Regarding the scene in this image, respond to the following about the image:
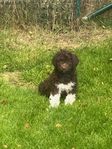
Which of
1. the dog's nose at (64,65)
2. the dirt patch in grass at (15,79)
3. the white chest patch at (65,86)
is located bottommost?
the dirt patch in grass at (15,79)

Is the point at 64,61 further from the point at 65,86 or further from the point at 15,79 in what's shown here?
the point at 15,79

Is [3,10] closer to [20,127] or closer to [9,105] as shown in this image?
[9,105]

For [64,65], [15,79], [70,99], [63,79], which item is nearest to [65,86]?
[63,79]

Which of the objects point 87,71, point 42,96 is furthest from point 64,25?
point 42,96

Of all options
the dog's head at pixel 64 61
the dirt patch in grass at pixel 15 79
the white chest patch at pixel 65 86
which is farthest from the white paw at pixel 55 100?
the dirt patch in grass at pixel 15 79

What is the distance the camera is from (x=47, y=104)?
891 centimetres

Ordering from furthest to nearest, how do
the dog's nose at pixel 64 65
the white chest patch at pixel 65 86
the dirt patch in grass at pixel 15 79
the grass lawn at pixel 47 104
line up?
the dirt patch in grass at pixel 15 79 < the white chest patch at pixel 65 86 < the dog's nose at pixel 64 65 < the grass lawn at pixel 47 104

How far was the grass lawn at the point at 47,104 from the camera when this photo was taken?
7695 millimetres

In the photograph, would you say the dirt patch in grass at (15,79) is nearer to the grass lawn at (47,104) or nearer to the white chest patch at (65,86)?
the grass lawn at (47,104)

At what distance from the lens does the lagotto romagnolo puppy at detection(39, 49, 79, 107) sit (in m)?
8.51

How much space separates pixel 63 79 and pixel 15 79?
1917 mm

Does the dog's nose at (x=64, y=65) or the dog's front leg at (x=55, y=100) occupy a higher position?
the dog's nose at (x=64, y=65)

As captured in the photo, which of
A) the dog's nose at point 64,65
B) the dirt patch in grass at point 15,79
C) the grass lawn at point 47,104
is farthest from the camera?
the dirt patch in grass at point 15,79

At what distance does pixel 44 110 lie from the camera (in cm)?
870
